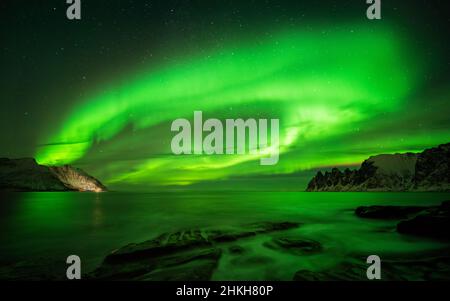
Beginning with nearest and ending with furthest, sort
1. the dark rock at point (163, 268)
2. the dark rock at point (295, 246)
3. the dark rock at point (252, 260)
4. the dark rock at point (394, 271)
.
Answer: the dark rock at point (163, 268) < the dark rock at point (394, 271) < the dark rock at point (252, 260) < the dark rock at point (295, 246)

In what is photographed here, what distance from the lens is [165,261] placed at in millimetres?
9172

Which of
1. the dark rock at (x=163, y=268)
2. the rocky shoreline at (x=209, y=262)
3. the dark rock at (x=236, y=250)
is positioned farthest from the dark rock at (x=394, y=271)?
the dark rock at (x=236, y=250)

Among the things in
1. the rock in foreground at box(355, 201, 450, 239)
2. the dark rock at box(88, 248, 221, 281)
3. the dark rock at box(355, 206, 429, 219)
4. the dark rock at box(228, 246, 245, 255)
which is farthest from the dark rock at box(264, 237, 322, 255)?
the dark rock at box(355, 206, 429, 219)

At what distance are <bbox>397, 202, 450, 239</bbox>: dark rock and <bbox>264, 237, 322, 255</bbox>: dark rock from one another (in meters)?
7.06

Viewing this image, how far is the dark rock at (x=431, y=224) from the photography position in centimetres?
1408

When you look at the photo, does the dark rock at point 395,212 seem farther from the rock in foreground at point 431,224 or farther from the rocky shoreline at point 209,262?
the rocky shoreline at point 209,262

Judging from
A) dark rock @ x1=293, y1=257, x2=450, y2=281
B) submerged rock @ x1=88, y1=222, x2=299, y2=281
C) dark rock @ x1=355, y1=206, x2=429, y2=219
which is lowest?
dark rock @ x1=355, y1=206, x2=429, y2=219

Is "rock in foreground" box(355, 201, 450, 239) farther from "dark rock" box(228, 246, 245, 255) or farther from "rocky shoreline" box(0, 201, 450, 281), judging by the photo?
"dark rock" box(228, 246, 245, 255)

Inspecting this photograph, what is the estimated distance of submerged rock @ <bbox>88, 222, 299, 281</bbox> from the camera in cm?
800

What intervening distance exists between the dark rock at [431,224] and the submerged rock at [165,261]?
1199 cm

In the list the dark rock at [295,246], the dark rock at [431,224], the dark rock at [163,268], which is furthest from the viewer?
the dark rock at [431,224]
